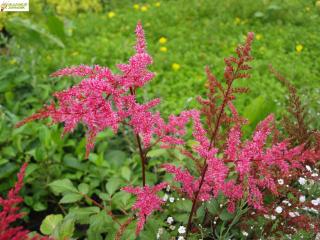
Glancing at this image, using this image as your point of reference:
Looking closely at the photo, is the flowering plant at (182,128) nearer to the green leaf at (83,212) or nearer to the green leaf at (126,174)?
the green leaf at (83,212)

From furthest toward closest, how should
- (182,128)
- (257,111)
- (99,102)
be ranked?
(257,111) → (182,128) → (99,102)

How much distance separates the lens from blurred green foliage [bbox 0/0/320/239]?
2.85 meters

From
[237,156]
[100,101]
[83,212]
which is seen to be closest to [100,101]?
[100,101]

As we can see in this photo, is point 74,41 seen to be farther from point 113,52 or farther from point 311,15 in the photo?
point 311,15

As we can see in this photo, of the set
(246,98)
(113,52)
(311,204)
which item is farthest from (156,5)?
(311,204)

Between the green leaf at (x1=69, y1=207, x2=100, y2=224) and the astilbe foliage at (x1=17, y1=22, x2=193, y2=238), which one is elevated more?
the astilbe foliage at (x1=17, y1=22, x2=193, y2=238)

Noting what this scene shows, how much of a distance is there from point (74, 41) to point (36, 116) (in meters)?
3.65

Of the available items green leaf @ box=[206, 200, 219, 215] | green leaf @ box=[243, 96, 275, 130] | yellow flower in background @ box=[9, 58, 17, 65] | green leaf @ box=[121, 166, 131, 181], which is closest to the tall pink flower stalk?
green leaf @ box=[206, 200, 219, 215]

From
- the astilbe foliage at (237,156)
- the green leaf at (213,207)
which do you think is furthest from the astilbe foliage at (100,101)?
the green leaf at (213,207)

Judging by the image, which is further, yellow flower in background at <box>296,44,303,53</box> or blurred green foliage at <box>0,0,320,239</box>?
yellow flower in background at <box>296,44,303,53</box>

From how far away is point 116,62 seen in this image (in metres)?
4.21

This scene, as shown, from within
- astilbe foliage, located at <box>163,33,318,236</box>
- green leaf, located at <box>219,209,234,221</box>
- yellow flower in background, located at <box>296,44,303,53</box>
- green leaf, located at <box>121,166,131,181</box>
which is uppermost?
astilbe foliage, located at <box>163,33,318,236</box>

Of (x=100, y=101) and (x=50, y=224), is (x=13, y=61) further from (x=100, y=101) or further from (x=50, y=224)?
(x=100, y=101)

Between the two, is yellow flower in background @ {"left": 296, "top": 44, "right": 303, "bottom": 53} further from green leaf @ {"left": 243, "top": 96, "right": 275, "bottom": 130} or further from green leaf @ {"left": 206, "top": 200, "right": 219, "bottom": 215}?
green leaf @ {"left": 206, "top": 200, "right": 219, "bottom": 215}
